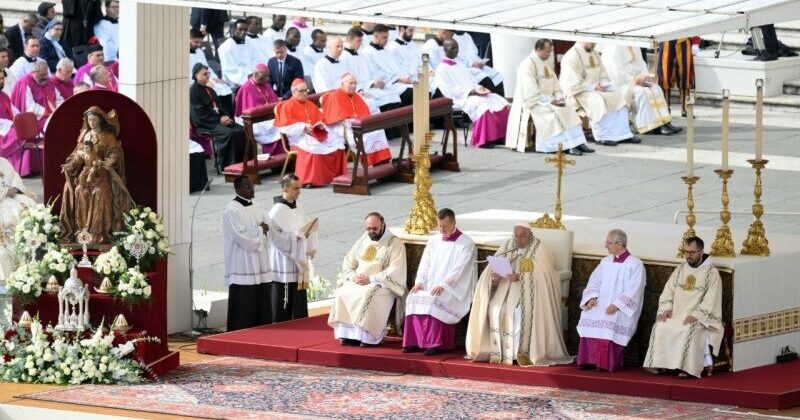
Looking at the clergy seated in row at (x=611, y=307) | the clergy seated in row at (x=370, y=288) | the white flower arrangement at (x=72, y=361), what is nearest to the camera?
the white flower arrangement at (x=72, y=361)

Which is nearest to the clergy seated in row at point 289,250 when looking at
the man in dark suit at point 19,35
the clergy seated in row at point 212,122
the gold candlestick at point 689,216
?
the gold candlestick at point 689,216

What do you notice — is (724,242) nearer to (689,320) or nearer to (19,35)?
(689,320)

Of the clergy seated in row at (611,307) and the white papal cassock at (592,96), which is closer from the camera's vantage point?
the clergy seated in row at (611,307)

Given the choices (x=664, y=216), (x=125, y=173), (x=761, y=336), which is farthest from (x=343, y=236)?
(x=761, y=336)

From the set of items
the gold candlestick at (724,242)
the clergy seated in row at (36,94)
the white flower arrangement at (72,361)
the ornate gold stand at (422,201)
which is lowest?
the white flower arrangement at (72,361)

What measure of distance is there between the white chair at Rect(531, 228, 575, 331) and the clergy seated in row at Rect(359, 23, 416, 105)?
9788 mm

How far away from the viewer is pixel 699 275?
14.8 m

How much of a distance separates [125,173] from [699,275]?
430 centimetres

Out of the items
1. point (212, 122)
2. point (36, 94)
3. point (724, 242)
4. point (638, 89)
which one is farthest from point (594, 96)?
point (724, 242)

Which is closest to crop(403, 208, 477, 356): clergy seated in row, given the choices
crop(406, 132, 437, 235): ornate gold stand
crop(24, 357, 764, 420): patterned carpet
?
crop(24, 357, 764, 420): patterned carpet

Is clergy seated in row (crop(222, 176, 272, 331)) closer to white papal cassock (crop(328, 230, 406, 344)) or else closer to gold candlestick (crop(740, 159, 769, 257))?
white papal cassock (crop(328, 230, 406, 344))

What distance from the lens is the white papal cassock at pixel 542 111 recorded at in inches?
939

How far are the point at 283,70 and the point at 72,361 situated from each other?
10.5 meters

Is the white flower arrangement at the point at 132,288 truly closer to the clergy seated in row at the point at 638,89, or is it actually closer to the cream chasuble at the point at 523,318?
the cream chasuble at the point at 523,318
